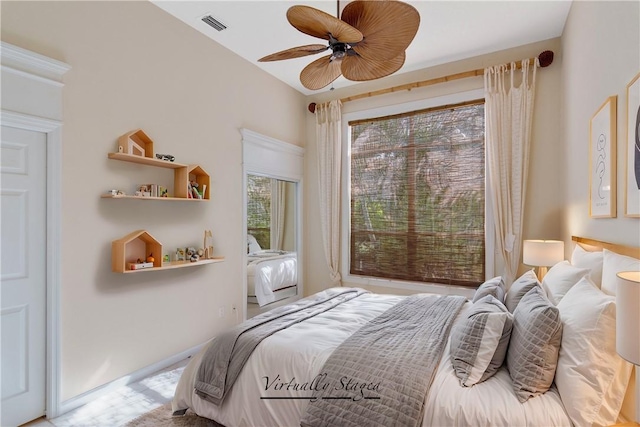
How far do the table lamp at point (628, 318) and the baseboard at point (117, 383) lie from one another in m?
3.11

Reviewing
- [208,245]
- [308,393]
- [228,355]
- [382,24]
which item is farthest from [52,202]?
[382,24]

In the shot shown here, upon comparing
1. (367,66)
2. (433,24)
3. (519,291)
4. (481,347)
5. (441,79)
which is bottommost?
(481,347)

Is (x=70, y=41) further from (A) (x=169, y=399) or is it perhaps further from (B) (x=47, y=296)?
(A) (x=169, y=399)

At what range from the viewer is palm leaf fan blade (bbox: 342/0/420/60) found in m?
1.68

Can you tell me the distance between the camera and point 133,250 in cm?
275

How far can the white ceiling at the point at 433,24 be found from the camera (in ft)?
9.59

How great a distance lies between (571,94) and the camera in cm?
290

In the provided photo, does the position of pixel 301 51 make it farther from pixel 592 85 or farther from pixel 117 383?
pixel 117 383

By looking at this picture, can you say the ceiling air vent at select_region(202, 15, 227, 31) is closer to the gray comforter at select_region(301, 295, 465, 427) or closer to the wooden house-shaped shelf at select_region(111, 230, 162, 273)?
the wooden house-shaped shelf at select_region(111, 230, 162, 273)

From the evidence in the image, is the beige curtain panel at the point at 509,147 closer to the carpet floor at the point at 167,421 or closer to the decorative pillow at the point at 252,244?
the decorative pillow at the point at 252,244

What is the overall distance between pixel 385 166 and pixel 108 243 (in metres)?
3.12

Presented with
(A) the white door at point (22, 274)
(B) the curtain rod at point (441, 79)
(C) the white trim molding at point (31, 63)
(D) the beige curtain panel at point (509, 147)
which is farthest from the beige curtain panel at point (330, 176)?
(A) the white door at point (22, 274)

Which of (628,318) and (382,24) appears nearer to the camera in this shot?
(628,318)

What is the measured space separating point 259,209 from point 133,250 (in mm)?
1621
